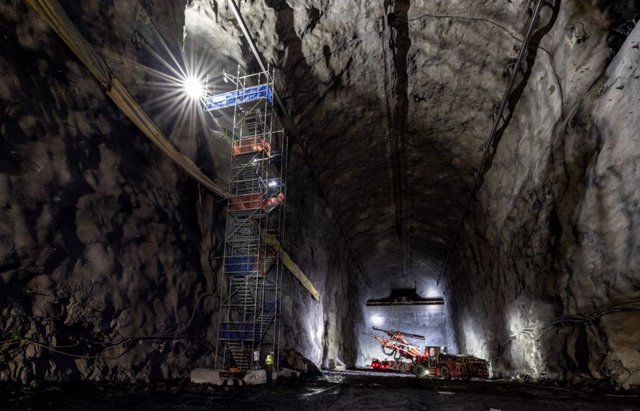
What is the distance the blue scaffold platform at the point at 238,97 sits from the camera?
41.8ft

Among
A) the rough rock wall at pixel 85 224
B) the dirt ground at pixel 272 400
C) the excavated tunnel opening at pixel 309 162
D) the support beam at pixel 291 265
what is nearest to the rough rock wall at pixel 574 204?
the excavated tunnel opening at pixel 309 162

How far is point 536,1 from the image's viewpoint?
9.51m

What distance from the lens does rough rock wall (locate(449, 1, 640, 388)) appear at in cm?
788

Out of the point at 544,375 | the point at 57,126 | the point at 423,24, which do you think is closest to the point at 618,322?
the point at 544,375

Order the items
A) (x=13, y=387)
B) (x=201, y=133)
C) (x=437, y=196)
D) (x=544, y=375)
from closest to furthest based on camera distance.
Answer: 1. (x=13, y=387)
2. (x=544, y=375)
3. (x=201, y=133)
4. (x=437, y=196)

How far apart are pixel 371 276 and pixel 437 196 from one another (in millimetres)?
14461

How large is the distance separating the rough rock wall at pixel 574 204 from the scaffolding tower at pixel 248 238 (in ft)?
26.9

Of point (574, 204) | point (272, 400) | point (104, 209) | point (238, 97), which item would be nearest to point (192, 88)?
point (238, 97)

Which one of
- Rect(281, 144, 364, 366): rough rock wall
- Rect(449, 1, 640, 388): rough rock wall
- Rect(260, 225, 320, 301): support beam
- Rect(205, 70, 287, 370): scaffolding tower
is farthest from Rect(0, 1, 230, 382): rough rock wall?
Rect(449, 1, 640, 388): rough rock wall

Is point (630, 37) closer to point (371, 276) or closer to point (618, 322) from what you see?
point (618, 322)

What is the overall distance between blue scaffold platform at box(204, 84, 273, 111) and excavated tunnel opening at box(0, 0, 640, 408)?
23.9 inches

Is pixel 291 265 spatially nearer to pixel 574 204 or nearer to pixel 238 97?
pixel 238 97

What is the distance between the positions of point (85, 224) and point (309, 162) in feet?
33.3

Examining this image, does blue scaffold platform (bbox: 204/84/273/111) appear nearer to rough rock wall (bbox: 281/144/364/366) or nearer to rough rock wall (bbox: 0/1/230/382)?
rough rock wall (bbox: 0/1/230/382)
